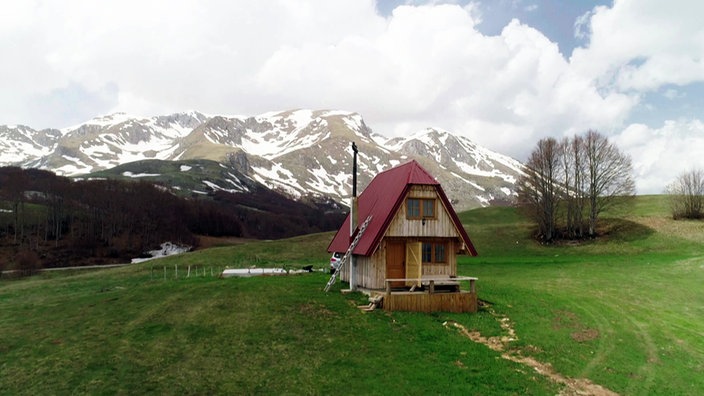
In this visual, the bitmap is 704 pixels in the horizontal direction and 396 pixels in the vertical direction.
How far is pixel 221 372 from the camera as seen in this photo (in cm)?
1762

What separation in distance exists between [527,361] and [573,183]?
209 feet

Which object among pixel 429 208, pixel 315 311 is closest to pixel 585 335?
pixel 429 208

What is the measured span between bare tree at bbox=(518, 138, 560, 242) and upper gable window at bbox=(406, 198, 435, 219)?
49586mm

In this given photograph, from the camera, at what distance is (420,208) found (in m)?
30.1

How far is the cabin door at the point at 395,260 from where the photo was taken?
30031 millimetres

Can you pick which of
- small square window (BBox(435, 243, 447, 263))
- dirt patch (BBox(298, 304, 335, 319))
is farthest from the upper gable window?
dirt patch (BBox(298, 304, 335, 319))

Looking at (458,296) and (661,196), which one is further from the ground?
(661,196)

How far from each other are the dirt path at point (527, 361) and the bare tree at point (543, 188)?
5311 cm

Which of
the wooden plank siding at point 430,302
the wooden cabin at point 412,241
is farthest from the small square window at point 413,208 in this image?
the wooden plank siding at point 430,302

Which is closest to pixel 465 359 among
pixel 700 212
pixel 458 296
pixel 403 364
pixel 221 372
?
pixel 403 364

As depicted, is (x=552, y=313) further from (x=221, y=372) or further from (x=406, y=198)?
(x=221, y=372)

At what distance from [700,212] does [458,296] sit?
68993mm

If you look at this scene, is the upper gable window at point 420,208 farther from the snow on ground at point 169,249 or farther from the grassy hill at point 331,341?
the snow on ground at point 169,249

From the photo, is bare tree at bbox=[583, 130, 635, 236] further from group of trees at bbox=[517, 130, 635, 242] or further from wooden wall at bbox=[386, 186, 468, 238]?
wooden wall at bbox=[386, 186, 468, 238]
